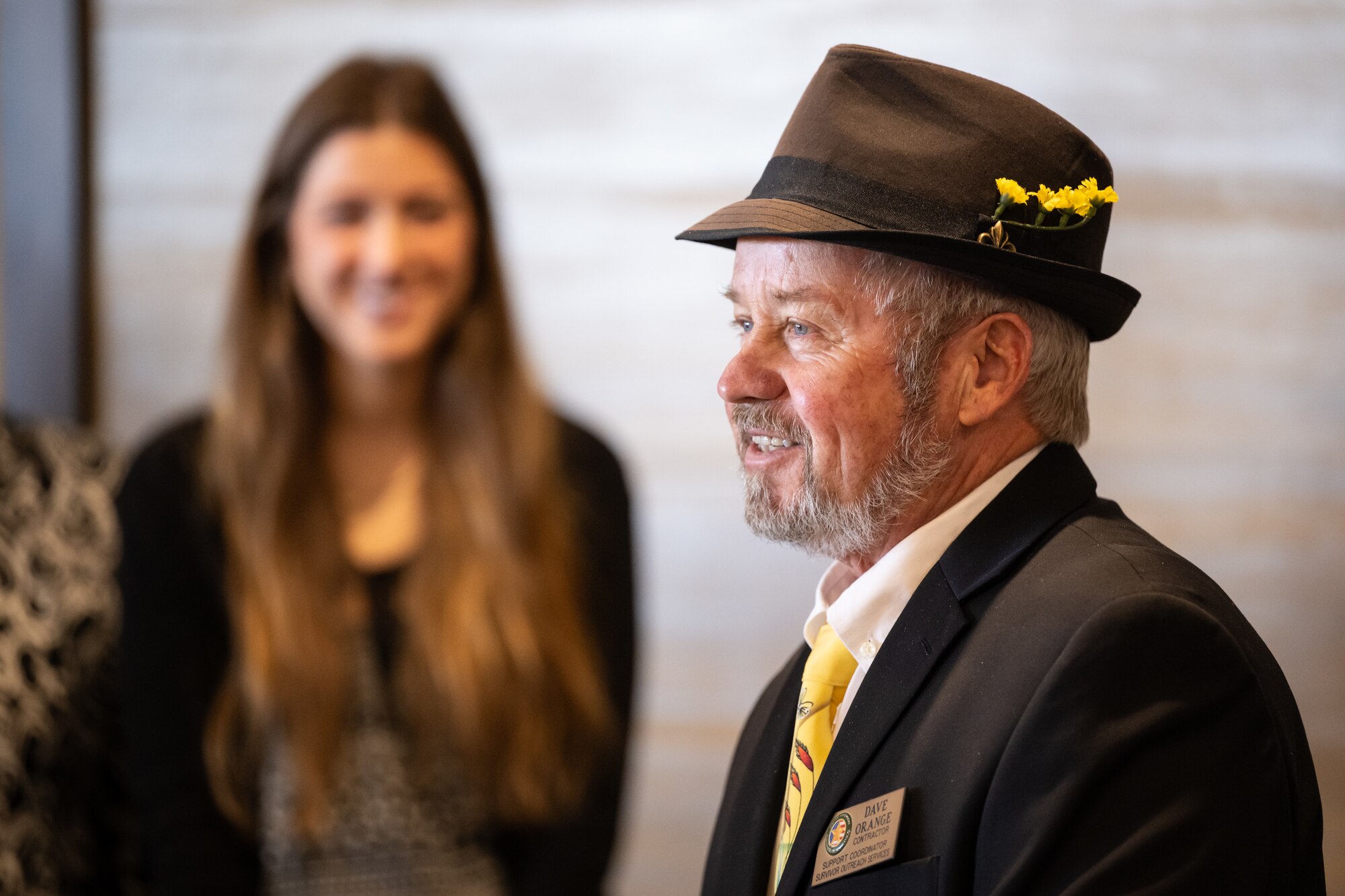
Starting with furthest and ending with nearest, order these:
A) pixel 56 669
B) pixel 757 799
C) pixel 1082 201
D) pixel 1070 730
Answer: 1. pixel 56 669
2. pixel 757 799
3. pixel 1082 201
4. pixel 1070 730

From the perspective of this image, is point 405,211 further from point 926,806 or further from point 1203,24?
point 926,806

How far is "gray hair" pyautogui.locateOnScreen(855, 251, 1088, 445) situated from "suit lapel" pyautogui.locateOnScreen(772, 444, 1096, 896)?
0.25 ft

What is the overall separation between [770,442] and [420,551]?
3.85ft

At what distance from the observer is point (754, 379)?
0.97m

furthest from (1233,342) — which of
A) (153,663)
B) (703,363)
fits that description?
(153,663)

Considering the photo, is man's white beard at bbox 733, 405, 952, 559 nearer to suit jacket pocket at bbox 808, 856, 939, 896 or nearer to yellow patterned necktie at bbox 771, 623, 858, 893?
yellow patterned necktie at bbox 771, 623, 858, 893

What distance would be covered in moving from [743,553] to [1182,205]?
915 mm

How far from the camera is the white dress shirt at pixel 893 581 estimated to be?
3.26ft

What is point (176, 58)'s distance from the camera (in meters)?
2.52

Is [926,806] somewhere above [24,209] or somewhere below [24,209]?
below

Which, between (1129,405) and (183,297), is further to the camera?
(183,297)

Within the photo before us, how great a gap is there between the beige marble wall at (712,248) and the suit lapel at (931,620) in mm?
1122

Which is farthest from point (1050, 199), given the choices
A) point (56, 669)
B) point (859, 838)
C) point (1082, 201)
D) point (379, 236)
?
point (56, 669)

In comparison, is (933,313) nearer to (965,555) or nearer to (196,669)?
(965,555)
